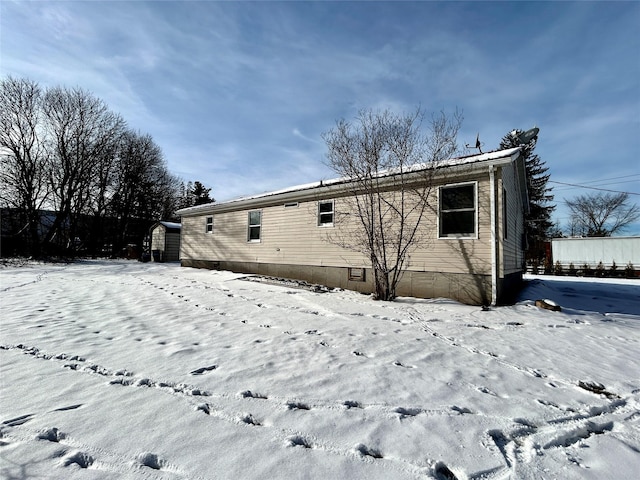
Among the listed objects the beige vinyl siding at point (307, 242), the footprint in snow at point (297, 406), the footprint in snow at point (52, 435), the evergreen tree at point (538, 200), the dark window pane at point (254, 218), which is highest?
the evergreen tree at point (538, 200)

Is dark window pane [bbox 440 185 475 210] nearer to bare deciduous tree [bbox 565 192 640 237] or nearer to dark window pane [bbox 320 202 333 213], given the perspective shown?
dark window pane [bbox 320 202 333 213]

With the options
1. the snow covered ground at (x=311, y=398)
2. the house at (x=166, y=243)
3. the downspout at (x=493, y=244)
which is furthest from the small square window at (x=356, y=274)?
the house at (x=166, y=243)

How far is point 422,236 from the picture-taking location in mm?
7484

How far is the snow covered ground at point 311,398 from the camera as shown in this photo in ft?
5.58

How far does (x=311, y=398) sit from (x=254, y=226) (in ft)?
32.3

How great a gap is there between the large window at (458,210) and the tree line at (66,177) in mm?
24030

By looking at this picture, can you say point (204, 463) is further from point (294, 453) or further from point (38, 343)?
point (38, 343)

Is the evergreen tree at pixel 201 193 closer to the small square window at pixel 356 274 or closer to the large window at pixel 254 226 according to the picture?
the large window at pixel 254 226

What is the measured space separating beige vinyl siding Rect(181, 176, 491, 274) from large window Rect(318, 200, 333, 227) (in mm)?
137

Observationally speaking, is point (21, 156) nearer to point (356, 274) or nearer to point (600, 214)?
point (356, 274)

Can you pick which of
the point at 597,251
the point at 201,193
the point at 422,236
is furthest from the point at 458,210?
the point at 201,193

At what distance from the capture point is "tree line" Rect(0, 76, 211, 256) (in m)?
18.9

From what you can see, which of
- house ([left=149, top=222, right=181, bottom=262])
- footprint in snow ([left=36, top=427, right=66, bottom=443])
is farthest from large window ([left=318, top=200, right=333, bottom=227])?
house ([left=149, top=222, right=181, bottom=262])

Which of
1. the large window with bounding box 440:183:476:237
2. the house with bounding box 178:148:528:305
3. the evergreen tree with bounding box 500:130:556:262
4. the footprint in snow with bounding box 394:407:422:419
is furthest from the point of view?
the evergreen tree with bounding box 500:130:556:262
